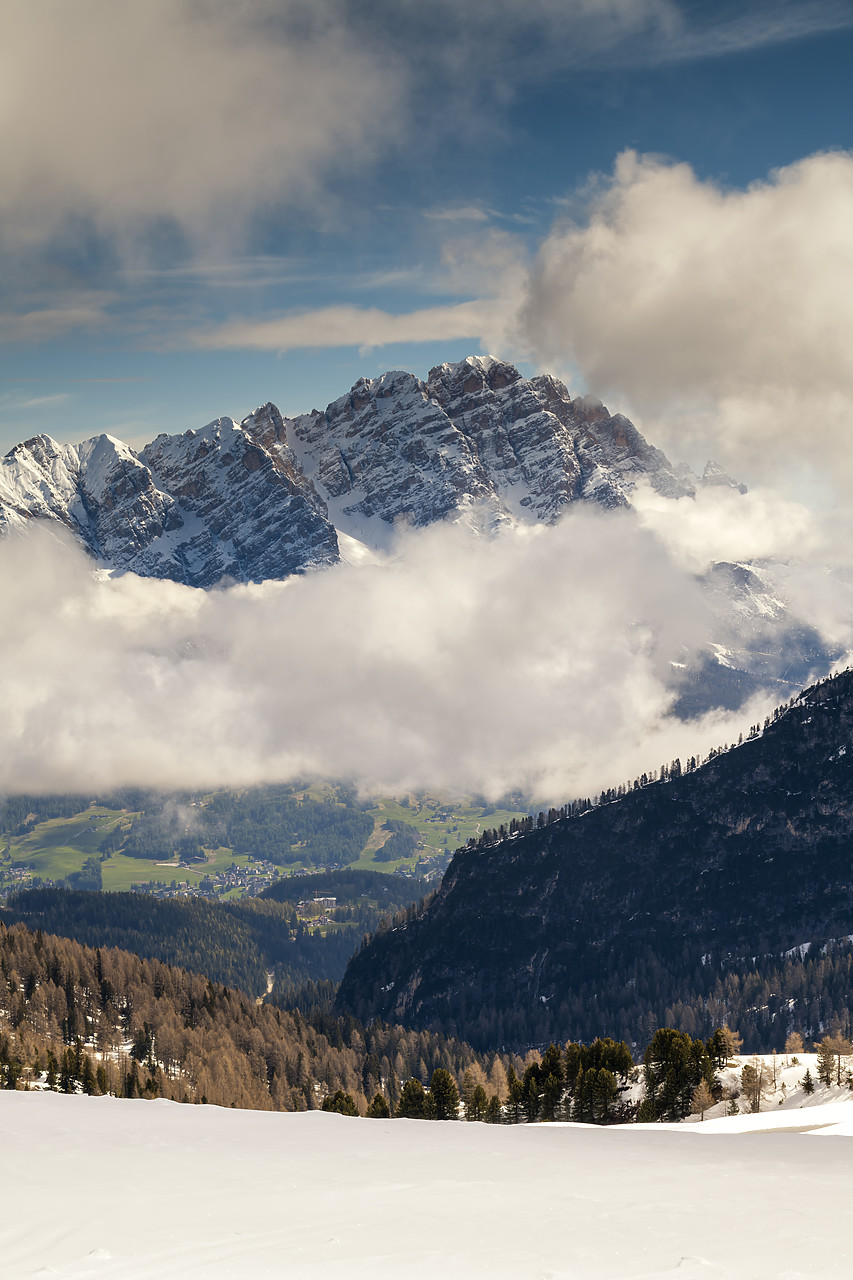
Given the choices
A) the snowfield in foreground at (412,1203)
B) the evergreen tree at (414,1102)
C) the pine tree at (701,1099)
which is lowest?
the evergreen tree at (414,1102)

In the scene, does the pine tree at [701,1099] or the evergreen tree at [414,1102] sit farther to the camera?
the evergreen tree at [414,1102]

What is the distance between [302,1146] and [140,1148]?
12.6m

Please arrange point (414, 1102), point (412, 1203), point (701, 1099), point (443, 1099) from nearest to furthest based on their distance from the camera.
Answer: point (412, 1203), point (701, 1099), point (443, 1099), point (414, 1102)

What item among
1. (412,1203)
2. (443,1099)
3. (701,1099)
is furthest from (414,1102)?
(412,1203)

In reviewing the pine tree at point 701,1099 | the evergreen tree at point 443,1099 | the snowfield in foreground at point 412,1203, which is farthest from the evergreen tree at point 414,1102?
the snowfield in foreground at point 412,1203

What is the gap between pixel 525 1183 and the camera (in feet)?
213

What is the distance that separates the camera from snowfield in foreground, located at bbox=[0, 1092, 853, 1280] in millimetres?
47062

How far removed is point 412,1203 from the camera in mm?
59062

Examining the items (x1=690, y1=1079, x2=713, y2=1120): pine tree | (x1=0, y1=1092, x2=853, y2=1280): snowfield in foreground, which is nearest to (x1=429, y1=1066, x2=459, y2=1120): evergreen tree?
(x1=690, y1=1079, x2=713, y2=1120): pine tree

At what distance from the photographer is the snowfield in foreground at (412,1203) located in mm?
47062

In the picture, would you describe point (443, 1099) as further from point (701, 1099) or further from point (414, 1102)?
point (701, 1099)

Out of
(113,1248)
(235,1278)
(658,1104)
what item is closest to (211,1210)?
(113,1248)

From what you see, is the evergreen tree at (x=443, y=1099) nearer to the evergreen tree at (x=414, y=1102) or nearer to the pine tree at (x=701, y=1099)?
the evergreen tree at (x=414, y=1102)

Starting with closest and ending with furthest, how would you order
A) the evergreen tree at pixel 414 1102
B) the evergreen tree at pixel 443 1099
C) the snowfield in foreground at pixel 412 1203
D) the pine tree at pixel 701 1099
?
the snowfield in foreground at pixel 412 1203 → the pine tree at pixel 701 1099 → the evergreen tree at pixel 414 1102 → the evergreen tree at pixel 443 1099
